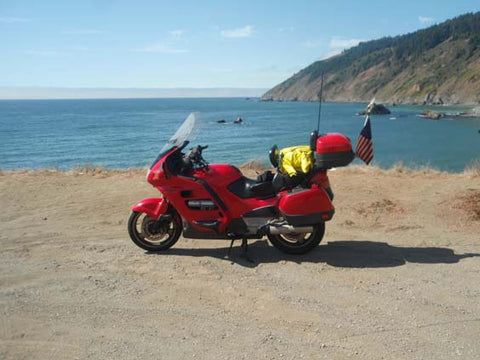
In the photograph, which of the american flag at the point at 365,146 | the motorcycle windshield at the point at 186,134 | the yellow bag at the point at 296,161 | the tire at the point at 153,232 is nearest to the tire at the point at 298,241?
the yellow bag at the point at 296,161

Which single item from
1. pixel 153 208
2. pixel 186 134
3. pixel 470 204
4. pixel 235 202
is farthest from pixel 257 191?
pixel 470 204

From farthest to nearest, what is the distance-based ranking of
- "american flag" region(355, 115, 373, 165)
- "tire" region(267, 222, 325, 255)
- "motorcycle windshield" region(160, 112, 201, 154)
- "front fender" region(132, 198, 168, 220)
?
"motorcycle windshield" region(160, 112, 201, 154) < "front fender" region(132, 198, 168, 220) < "tire" region(267, 222, 325, 255) < "american flag" region(355, 115, 373, 165)

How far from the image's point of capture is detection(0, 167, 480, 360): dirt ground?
4016 millimetres

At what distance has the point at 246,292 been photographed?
16.7 feet

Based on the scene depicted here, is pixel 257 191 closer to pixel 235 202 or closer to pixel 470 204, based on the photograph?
pixel 235 202

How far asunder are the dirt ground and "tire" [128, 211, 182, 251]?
13cm

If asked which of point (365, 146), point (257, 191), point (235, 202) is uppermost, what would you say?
point (365, 146)

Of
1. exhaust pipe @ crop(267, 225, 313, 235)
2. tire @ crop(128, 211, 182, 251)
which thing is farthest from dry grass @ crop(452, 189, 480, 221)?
tire @ crop(128, 211, 182, 251)

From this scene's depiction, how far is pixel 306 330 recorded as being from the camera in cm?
427

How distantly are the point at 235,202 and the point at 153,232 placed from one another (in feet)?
3.93

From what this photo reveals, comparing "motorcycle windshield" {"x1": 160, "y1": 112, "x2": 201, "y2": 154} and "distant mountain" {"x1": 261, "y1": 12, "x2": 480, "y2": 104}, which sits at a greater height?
"distant mountain" {"x1": 261, "y1": 12, "x2": 480, "y2": 104}

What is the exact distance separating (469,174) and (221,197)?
8057 mm

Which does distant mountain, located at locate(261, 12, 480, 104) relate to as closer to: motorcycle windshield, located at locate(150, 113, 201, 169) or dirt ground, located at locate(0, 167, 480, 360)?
dirt ground, located at locate(0, 167, 480, 360)

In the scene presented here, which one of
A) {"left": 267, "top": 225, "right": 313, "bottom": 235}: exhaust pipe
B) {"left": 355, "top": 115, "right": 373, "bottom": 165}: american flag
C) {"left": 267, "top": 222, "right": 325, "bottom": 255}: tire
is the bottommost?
{"left": 267, "top": 222, "right": 325, "bottom": 255}: tire
